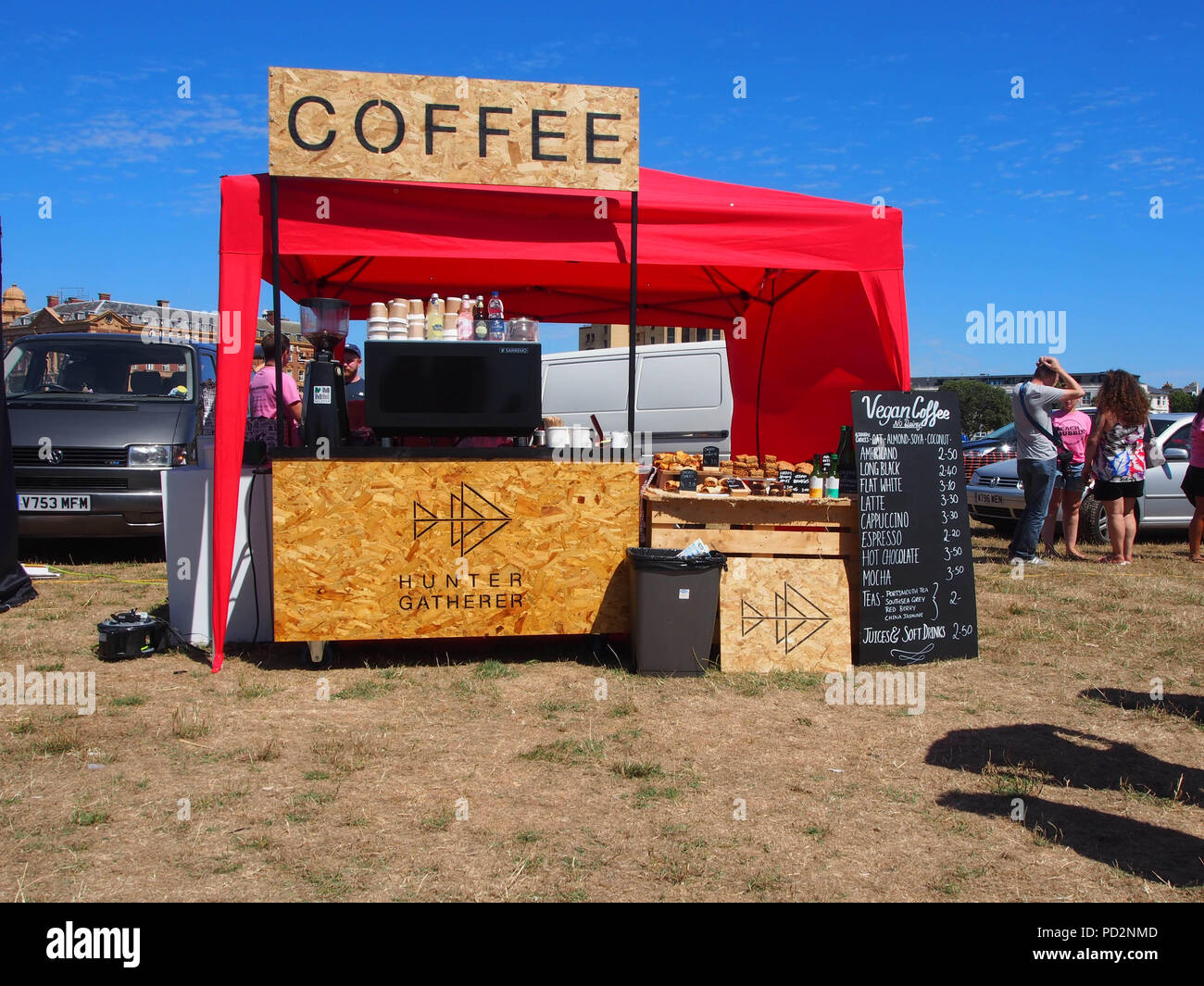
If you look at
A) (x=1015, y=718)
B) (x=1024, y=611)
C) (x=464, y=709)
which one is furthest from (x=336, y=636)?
(x=1024, y=611)

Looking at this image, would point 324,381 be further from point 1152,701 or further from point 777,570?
point 1152,701

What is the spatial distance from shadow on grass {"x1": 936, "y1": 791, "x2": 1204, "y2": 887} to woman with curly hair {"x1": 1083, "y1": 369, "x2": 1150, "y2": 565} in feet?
22.8

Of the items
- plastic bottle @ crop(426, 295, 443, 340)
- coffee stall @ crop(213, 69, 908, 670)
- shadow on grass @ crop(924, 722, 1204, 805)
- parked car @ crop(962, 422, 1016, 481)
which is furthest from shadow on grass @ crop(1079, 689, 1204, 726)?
parked car @ crop(962, 422, 1016, 481)

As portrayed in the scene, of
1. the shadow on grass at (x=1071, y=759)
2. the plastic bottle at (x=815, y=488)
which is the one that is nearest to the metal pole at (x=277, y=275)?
the plastic bottle at (x=815, y=488)

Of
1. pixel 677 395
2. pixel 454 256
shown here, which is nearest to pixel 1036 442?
pixel 677 395

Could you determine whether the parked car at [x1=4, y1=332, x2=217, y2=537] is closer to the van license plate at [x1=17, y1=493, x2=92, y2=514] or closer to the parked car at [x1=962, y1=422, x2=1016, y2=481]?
the van license plate at [x1=17, y1=493, x2=92, y2=514]

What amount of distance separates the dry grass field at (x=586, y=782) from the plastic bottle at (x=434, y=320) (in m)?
2.10

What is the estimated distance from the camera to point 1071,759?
14.4 feet

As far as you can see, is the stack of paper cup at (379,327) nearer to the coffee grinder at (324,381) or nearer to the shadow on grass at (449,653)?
the coffee grinder at (324,381)

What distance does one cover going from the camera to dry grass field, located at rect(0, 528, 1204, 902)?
317 cm

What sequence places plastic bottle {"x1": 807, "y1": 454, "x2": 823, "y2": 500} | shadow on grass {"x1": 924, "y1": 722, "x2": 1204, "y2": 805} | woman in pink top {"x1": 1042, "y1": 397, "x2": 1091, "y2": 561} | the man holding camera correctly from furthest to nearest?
woman in pink top {"x1": 1042, "y1": 397, "x2": 1091, "y2": 561}, the man holding camera, plastic bottle {"x1": 807, "y1": 454, "x2": 823, "y2": 500}, shadow on grass {"x1": 924, "y1": 722, "x2": 1204, "y2": 805}

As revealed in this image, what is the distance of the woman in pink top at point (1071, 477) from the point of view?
10.0m

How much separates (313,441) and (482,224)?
69.9 inches
